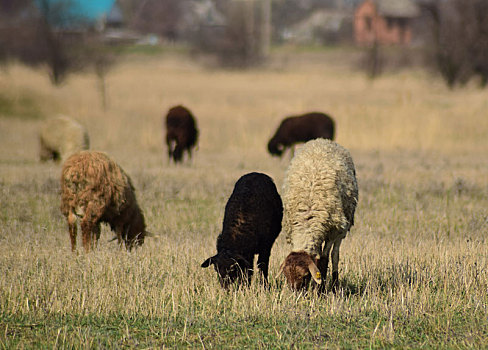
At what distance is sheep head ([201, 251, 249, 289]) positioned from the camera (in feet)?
22.6

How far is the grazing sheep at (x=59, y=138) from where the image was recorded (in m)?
16.8

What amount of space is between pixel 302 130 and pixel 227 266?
1189 cm

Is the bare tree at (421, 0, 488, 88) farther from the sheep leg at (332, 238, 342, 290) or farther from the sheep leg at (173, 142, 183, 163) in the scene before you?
the sheep leg at (332, 238, 342, 290)

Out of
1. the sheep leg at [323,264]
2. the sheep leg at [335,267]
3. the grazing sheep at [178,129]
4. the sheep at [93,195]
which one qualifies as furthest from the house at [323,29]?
the sheep leg at [323,264]

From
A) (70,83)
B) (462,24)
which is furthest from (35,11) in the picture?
(462,24)

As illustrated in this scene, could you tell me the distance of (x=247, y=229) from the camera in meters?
7.37

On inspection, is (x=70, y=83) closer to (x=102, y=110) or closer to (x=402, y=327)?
(x=102, y=110)

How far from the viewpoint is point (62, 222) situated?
11055 millimetres

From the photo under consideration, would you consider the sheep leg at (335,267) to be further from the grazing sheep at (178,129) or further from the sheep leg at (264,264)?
the grazing sheep at (178,129)

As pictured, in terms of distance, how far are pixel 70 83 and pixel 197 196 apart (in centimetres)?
2622

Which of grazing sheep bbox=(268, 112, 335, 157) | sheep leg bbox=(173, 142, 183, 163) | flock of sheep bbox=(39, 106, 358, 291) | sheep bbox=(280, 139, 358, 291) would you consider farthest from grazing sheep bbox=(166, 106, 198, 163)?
sheep bbox=(280, 139, 358, 291)

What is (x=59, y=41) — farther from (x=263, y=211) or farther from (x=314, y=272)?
(x=314, y=272)

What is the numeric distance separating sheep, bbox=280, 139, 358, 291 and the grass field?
0.33 meters

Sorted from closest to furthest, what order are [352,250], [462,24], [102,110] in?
[352,250], [102,110], [462,24]
